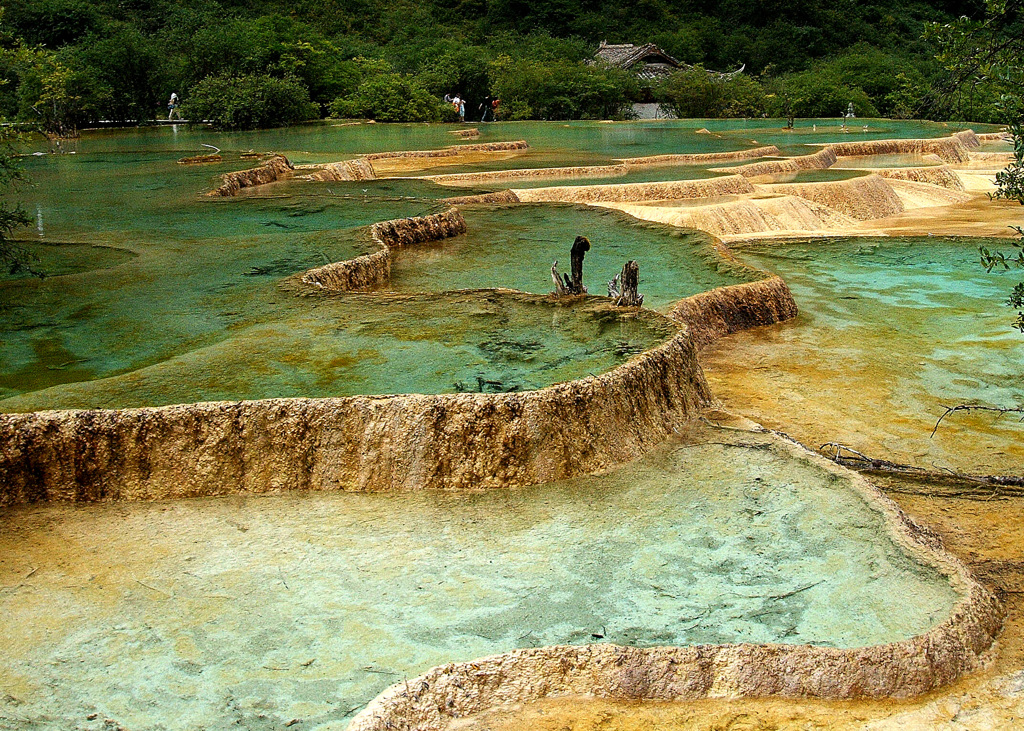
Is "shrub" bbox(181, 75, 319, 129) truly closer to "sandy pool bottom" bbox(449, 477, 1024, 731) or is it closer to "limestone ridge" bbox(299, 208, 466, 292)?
"limestone ridge" bbox(299, 208, 466, 292)

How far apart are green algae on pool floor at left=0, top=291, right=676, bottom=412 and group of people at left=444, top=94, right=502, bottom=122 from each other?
2735cm

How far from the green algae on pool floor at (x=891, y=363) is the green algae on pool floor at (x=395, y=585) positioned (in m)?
1.47

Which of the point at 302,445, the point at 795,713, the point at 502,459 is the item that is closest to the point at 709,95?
the point at 502,459

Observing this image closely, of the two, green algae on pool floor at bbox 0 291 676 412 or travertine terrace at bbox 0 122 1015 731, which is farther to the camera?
green algae on pool floor at bbox 0 291 676 412

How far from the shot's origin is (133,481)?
19.1 ft

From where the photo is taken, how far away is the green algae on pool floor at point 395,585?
4281mm

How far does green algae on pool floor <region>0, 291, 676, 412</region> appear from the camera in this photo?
6141 millimetres

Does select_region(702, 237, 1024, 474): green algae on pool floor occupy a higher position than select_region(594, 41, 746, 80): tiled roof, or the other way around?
select_region(594, 41, 746, 80): tiled roof

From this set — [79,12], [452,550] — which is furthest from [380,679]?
[79,12]

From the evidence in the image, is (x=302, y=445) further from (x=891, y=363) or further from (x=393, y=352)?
(x=891, y=363)

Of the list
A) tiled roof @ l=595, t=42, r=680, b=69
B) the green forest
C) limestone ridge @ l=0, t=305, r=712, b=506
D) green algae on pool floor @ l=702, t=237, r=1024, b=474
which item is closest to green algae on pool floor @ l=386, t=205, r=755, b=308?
green algae on pool floor @ l=702, t=237, r=1024, b=474

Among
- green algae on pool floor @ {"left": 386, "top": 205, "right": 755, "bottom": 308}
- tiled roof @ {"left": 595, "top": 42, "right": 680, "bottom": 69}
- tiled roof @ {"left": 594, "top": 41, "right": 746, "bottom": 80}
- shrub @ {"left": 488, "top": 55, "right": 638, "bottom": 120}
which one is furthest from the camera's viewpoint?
tiled roof @ {"left": 595, "top": 42, "right": 680, "bottom": 69}

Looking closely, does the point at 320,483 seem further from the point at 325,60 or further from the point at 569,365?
the point at 325,60

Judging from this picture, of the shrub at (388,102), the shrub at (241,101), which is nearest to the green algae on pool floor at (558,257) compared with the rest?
the shrub at (241,101)
